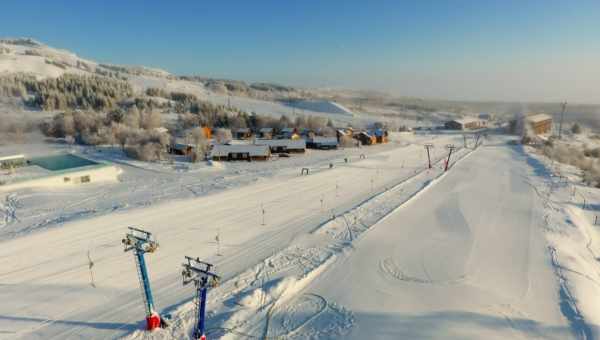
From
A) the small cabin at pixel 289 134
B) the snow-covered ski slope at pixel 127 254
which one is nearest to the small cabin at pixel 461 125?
the small cabin at pixel 289 134

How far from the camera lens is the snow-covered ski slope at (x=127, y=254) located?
22.4 ft

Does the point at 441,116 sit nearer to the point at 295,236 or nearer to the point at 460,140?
the point at 460,140

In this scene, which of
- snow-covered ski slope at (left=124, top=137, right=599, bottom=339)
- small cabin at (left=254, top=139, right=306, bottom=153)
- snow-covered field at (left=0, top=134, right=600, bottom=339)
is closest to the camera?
snow-covered ski slope at (left=124, top=137, right=599, bottom=339)

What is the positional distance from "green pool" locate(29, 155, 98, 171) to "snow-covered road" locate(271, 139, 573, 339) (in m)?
18.8

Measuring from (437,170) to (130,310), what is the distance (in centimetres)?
2167

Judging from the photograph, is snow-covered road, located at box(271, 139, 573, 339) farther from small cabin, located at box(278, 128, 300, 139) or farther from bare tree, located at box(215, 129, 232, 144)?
bare tree, located at box(215, 129, 232, 144)

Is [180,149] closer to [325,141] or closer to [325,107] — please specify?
[325,141]

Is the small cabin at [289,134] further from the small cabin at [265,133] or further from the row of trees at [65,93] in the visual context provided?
the row of trees at [65,93]

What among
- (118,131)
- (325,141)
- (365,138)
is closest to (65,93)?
(118,131)

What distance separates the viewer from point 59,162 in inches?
849

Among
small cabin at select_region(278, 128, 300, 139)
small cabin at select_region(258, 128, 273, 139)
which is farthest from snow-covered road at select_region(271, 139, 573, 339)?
small cabin at select_region(258, 128, 273, 139)

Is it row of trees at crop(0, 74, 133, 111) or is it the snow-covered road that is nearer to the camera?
the snow-covered road

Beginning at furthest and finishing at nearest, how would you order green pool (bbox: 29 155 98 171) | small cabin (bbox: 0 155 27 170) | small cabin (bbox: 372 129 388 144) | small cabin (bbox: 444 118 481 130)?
small cabin (bbox: 444 118 481 130), small cabin (bbox: 372 129 388 144), green pool (bbox: 29 155 98 171), small cabin (bbox: 0 155 27 170)

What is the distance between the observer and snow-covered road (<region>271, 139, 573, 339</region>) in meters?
6.72
